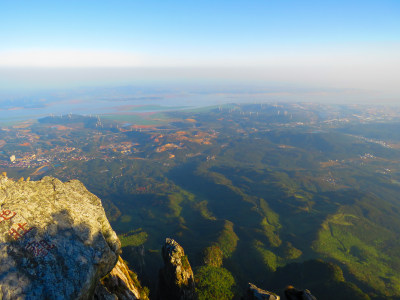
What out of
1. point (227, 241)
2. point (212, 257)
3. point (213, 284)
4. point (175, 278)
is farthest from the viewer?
point (227, 241)

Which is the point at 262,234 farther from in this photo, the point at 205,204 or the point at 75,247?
the point at 75,247

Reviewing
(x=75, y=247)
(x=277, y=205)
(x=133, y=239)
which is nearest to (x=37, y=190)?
(x=75, y=247)

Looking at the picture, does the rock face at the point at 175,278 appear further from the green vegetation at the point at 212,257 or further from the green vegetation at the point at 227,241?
the green vegetation at the point at 227,241

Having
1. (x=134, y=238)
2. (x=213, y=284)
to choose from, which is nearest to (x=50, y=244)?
(x=213, y=284)

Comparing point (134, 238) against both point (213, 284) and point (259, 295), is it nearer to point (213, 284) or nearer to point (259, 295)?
point (213, 284)

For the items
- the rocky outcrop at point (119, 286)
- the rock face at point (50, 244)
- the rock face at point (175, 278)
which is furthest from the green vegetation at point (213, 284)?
the rock face at point (50, 244)

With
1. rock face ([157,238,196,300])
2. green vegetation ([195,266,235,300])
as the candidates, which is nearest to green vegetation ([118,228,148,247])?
green vegetation ([195,266,235,300])
